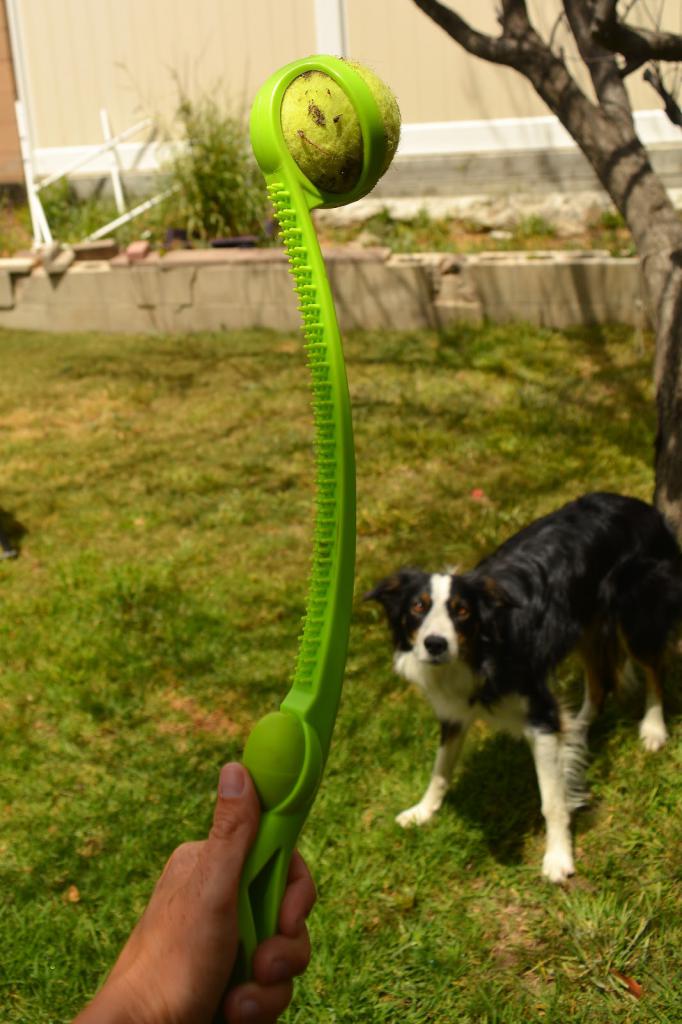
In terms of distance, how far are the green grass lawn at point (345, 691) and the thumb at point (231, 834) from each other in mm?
2071

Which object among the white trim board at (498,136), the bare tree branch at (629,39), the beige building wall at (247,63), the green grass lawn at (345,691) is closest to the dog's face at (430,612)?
the green grass lawn at (345,691)

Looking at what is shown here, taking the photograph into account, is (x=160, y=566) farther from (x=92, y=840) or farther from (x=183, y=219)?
(x=183, y=219)

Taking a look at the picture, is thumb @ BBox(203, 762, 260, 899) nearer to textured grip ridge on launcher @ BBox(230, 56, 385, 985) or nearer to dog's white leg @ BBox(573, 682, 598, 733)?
textured grip ridge on launcher @ BBox(230, 56, 385, 985)

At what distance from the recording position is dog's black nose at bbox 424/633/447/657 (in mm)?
3521

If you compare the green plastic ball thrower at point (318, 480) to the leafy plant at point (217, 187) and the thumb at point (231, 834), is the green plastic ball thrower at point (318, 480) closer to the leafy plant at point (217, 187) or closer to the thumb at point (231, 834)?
the thumb at point (231, 834)

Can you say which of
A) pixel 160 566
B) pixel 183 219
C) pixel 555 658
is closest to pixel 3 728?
pixel 160 566

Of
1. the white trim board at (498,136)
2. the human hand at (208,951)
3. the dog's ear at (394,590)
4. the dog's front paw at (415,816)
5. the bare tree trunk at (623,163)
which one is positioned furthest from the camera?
the white trim board at (498,136)

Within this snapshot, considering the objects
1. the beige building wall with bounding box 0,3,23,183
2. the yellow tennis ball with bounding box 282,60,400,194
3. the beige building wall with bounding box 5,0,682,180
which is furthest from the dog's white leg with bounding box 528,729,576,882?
the beige building wall with bounding box 0,3,23,183

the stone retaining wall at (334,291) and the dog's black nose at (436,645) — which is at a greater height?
the dog's black nose at (436,645)

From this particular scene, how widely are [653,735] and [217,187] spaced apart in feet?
24.8

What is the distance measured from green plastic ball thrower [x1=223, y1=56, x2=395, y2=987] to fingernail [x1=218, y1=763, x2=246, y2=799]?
0.07ft

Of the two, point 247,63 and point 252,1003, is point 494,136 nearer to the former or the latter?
point 247,63

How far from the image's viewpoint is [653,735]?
415 centimetres

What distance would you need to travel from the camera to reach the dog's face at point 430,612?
11.6 feet
